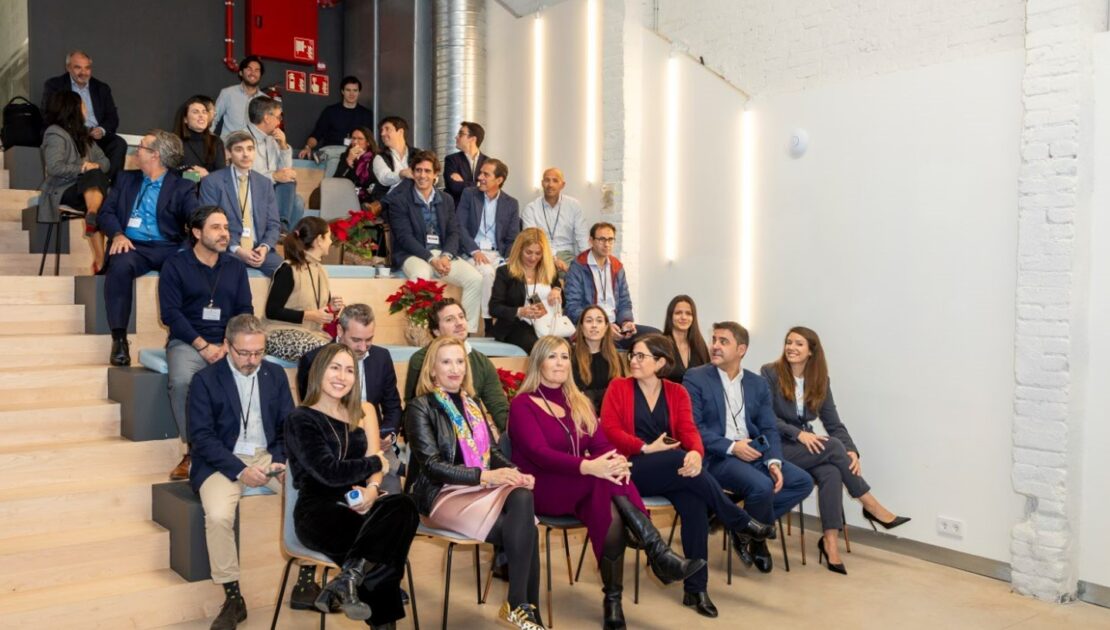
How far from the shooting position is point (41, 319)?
5305mm

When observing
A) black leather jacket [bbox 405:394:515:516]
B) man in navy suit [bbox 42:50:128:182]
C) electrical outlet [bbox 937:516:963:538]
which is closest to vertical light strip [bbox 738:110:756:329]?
electrical outlet [bbox 937:516:963:538]

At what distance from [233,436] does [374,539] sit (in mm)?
927

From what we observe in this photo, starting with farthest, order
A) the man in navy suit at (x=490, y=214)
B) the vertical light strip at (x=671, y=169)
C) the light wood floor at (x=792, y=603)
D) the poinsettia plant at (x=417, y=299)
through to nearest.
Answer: the man in navy suit at (x=490, y=214), the vertical light strip at (x=671, y=169), the poinsettia plant at (x=417, y=299), the light wood floor at (x=792, y=603)

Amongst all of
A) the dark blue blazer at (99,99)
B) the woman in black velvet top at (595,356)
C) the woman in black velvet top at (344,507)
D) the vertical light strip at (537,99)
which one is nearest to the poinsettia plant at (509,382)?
the woman in black velvet top at (595,356)

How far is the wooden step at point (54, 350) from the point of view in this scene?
5.02 m

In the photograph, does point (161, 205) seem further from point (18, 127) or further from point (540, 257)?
point (18, 127)

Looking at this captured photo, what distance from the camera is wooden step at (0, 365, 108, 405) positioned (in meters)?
4.72

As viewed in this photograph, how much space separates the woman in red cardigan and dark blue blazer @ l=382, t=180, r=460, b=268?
222cm

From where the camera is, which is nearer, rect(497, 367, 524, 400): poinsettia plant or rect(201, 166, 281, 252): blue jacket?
rect(497, 367, 524, 400): poinsettia plant

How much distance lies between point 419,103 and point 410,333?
3.93m

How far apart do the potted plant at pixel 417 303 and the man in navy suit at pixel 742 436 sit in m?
1.63

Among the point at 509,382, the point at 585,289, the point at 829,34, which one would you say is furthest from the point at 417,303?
the point at 829,34

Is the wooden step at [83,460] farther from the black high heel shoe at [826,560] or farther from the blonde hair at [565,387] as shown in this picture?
the black high heel shoe at [826,560]

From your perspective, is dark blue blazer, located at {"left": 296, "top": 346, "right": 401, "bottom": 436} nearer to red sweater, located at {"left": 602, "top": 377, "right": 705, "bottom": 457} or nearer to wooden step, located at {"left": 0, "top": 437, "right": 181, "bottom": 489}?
wooden step, located at {"left": 0, "top": 437, "right": 181, "bottom": 489}
